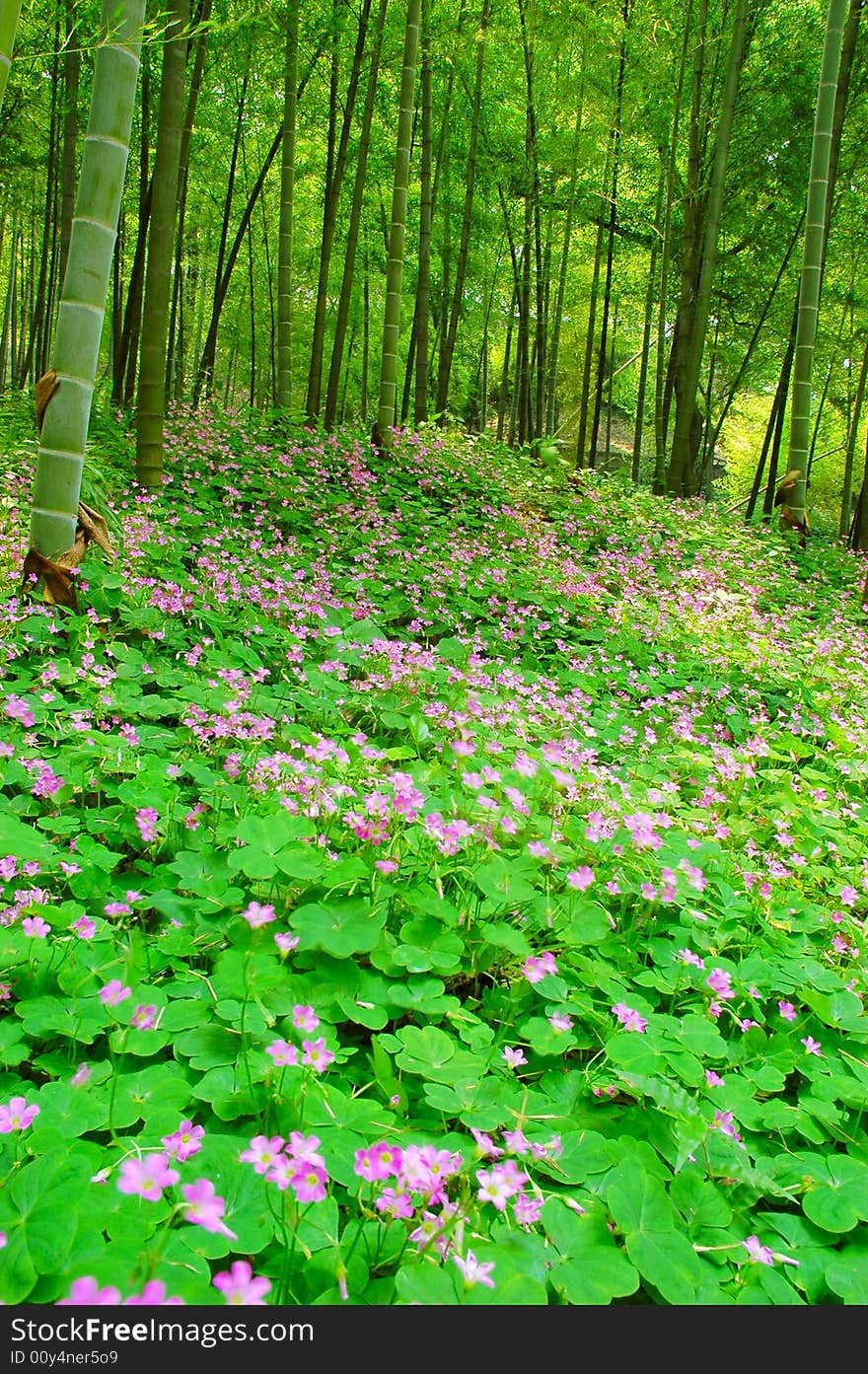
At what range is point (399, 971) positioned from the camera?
1444 mm

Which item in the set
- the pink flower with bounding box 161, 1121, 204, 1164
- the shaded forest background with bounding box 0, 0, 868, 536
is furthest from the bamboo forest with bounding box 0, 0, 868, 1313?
the shaded forest background with bounding box 0, 0, 868, 536

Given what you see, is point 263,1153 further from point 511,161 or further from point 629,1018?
point 511,161

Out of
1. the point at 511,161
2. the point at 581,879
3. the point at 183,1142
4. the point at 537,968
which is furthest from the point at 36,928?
the point at 511,161

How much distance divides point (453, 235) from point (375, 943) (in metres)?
13.8

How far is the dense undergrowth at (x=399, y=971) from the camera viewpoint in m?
0.93

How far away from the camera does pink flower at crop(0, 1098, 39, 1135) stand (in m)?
0.95

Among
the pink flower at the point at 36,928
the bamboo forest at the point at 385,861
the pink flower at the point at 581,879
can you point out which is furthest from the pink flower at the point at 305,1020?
the pink flower at the point at 581,879

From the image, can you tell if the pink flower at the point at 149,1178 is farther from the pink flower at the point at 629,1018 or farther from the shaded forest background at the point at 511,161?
the shaded forest background at the point at 511,161

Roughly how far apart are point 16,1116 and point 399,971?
67cm

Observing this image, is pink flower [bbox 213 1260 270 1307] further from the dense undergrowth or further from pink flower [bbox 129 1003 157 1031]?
pink flower [bbox 129 1003 157 1031]

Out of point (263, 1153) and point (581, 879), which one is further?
point (581, 879)

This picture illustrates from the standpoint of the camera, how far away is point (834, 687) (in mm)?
3928
